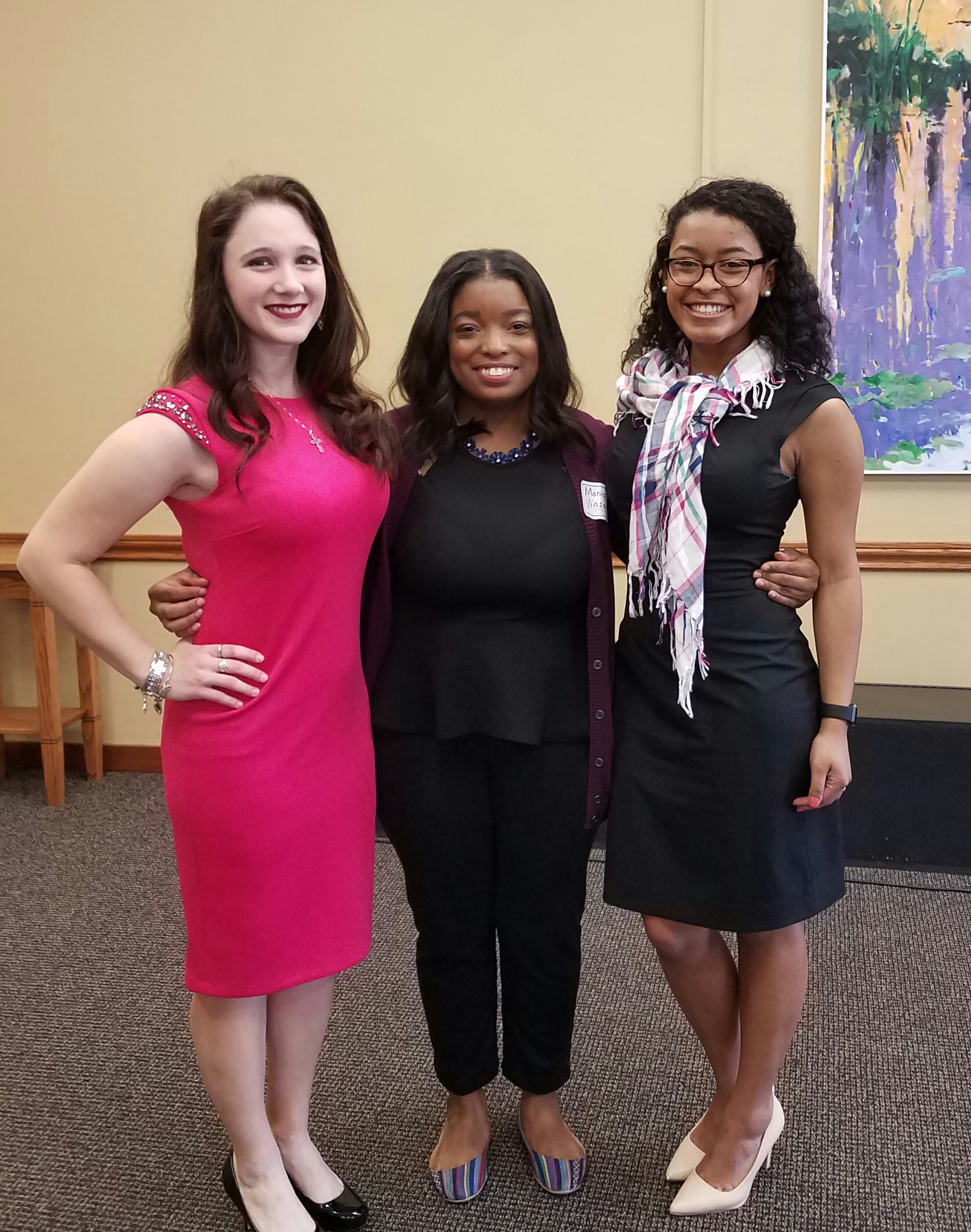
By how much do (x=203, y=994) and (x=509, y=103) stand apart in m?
2.87

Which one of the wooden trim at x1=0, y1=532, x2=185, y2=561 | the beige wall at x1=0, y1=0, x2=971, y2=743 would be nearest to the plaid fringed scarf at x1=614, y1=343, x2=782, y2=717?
the beige wall at x1=0, y1=0, x2=971, y2=743

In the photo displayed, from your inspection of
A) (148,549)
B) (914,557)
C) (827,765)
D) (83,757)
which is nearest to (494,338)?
(827,765)

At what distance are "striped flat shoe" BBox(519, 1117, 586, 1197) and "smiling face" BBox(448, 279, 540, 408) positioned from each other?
1253mm

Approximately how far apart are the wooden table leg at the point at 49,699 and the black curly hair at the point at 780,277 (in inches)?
107

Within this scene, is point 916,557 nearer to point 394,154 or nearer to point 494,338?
point 394,154

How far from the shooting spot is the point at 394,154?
135 inches

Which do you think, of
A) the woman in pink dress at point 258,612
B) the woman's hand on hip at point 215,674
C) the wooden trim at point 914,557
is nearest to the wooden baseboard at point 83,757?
the wooden trim at point 914,557

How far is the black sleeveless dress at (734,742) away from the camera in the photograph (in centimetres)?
153

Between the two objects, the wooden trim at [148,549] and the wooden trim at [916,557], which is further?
the wooden trim at [148,549]

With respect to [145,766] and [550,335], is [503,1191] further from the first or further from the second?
[145,766]

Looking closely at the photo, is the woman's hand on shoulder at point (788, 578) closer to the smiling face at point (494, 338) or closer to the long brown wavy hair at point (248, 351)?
the smiling face at point (494, 338)

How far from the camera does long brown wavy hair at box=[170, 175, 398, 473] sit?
55.1 inches

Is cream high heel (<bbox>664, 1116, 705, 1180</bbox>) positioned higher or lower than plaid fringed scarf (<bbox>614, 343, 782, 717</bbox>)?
lower

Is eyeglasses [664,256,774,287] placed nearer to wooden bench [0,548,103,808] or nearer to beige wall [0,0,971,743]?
beige wall [0,0,971,743]
